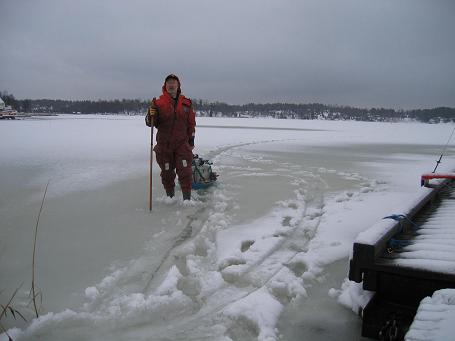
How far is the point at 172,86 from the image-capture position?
6125 mm

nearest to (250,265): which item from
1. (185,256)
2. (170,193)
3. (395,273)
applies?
(185,256)

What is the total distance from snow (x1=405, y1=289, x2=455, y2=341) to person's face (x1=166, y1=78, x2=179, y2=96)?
187 inches

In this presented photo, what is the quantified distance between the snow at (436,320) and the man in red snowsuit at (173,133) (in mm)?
4480

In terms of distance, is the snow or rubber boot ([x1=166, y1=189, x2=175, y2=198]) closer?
the snow

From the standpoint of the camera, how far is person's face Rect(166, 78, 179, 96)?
6.10 m

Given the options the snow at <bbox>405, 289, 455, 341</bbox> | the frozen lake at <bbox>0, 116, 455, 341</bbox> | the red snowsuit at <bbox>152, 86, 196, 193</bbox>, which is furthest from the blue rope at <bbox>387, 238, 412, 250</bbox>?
the red snowsuit at <bbox>152, 86, 196, 193</bbox>

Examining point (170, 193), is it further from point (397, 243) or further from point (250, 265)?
point (397, 243)

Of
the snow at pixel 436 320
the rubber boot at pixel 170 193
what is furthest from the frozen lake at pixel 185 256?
the snow at pixel 436 320

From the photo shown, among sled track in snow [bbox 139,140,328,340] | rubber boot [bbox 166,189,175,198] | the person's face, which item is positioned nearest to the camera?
sled track in snow [bbox 139,140,328,340]

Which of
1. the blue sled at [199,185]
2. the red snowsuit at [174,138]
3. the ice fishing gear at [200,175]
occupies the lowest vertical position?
the blue sled at [199,185]

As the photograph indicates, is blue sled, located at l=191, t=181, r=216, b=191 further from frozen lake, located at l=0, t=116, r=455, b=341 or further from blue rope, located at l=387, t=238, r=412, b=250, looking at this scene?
blue rope, located at l=387, t=238, r=412, b=250

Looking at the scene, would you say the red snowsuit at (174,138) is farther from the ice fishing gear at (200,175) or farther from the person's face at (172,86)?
the ice fishing gear at (200,175)

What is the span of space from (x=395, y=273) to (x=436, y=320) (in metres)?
0.59

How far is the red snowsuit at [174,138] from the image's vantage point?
619 centimetres
